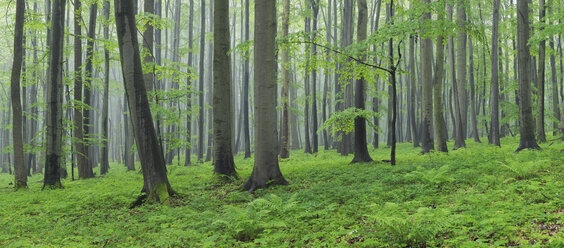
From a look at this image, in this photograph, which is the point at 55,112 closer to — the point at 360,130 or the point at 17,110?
the point at 17,110

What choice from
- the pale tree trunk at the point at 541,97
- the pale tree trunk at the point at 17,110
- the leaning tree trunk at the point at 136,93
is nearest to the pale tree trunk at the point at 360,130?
the leaning tree trunk at the point at 136,93

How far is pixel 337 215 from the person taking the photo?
203 inches

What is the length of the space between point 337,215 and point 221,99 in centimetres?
575

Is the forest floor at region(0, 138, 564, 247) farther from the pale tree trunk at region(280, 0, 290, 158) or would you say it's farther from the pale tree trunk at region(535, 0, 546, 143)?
the pale tree trunk at region(280, 0, 290, 158)

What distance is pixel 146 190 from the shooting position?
7.43 meters

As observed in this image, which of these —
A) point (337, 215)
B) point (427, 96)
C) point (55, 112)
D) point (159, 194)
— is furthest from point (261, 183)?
point (427, 96)

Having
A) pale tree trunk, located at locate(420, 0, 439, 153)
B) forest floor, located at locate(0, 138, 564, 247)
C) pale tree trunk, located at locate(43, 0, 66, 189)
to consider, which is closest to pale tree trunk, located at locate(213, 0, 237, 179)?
forest floor, located at locate(0, 138, 564, 247)

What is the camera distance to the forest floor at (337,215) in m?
3.75

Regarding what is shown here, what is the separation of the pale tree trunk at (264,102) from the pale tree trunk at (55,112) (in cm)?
655

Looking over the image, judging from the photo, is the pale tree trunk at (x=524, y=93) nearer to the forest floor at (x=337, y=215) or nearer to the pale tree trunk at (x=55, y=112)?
the forest floor at (x=337, y=215)

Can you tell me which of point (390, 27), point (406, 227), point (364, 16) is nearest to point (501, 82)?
point (364, 16)

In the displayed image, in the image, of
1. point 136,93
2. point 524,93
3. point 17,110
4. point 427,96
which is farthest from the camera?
point 427,96

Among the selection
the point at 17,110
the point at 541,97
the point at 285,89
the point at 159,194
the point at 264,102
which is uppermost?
the point at 285,89

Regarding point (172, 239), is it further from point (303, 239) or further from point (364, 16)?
point (364, 16)
